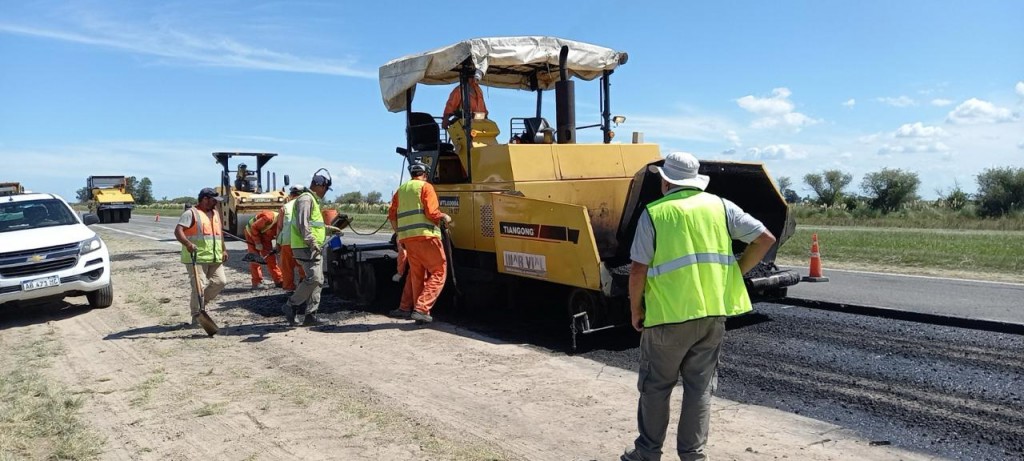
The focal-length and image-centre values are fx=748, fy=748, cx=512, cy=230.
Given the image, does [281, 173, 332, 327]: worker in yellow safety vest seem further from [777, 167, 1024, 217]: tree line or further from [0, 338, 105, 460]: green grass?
[777, 167, 1024, 217]: tree line

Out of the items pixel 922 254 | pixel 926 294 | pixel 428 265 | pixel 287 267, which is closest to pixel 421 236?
pixel 428 265

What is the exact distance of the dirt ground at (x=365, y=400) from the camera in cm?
429

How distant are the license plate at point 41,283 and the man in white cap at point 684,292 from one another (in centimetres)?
802

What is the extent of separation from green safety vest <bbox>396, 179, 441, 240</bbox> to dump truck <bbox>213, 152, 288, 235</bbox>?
13514 millimetres

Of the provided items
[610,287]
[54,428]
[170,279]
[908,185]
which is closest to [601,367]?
[610,287]

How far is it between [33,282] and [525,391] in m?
6.74

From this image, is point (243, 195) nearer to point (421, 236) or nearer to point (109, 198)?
point (421, 236)

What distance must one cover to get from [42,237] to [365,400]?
6386 mm

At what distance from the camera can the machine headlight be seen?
9.45 meters

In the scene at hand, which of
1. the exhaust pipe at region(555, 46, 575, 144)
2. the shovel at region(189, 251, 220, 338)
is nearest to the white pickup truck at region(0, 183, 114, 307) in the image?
the shovel at region(189, 251, 220, 338)

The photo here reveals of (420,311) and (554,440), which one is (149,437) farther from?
(420,311)

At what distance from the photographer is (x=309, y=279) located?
7980 mm

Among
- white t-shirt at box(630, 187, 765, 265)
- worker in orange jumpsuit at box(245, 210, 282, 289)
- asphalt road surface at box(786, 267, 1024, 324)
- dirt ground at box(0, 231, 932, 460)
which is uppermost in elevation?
white t-shirt at box(630, 187, 765, 265)

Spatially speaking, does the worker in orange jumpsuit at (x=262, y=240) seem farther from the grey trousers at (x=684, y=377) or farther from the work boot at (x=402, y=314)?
the grey trousers at (x=684, y=377)
